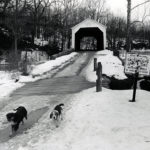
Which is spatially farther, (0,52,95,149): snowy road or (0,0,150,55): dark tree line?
(0,0,150,55): dark tree line

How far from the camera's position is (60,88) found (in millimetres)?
14836

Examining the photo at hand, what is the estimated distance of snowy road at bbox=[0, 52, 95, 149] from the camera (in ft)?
29.3

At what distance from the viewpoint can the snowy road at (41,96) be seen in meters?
8.93

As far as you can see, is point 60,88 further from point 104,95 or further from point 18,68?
point 18,68

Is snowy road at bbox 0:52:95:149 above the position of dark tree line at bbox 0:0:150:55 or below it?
below

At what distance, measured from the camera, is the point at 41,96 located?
13.0m

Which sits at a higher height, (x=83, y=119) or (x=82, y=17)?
(x=82, y=17)

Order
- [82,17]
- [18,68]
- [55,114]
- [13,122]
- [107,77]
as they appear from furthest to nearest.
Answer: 1. [82,17]
2. [18,68]
3. [107,77]
4. [55,114]
5. [13,122]

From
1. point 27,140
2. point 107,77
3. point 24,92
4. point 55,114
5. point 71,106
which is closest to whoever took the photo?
point 27,140

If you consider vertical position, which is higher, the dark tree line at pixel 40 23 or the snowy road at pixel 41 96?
the dark tree line at pixel 40 23

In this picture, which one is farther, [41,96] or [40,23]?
[40,23]

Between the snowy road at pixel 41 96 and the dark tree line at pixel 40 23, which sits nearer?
the snowy road at pixel 41 96

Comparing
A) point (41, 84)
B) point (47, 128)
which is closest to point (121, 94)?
point (47, 128)

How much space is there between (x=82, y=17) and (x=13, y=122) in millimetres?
69136
